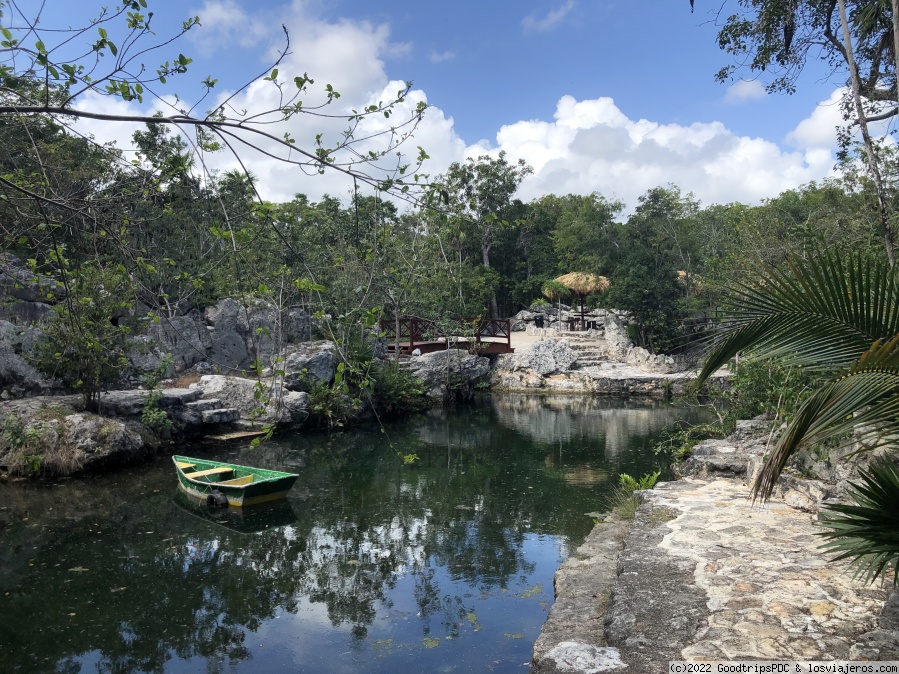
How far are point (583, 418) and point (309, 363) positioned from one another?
7.58m

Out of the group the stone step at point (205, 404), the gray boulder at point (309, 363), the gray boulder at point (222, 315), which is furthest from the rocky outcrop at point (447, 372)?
the stone step at point (205, 404)

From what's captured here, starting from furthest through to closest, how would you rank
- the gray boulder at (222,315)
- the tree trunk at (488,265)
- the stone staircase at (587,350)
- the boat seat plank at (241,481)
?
the tree trunk at (488,265) → the stone staircase at (587,350) → the gray boulder at (222,315) → the boat seat plank at (241,481)

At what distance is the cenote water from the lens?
16.7ft

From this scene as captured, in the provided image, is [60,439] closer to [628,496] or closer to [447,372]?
[628,496]

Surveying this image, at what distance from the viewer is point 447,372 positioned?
20594 mm

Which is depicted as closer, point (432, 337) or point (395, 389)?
point (395, 389)

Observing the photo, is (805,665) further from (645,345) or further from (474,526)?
(645,345)

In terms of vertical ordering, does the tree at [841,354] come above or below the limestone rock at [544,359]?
above

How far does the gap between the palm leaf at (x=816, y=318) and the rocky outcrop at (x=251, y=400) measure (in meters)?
12.1

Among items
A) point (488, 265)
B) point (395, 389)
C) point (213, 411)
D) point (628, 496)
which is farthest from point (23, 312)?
point (488, 265)

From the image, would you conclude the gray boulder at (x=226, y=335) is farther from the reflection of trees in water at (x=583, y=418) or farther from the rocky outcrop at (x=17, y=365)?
the reflection of trees in water at (x=583, y=418)

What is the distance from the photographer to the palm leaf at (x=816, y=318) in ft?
9.01

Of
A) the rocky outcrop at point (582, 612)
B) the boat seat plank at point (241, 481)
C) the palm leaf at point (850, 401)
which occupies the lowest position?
the boat seat plank at point (241, 481)

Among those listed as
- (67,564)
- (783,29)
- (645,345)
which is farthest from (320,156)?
(645,345)
